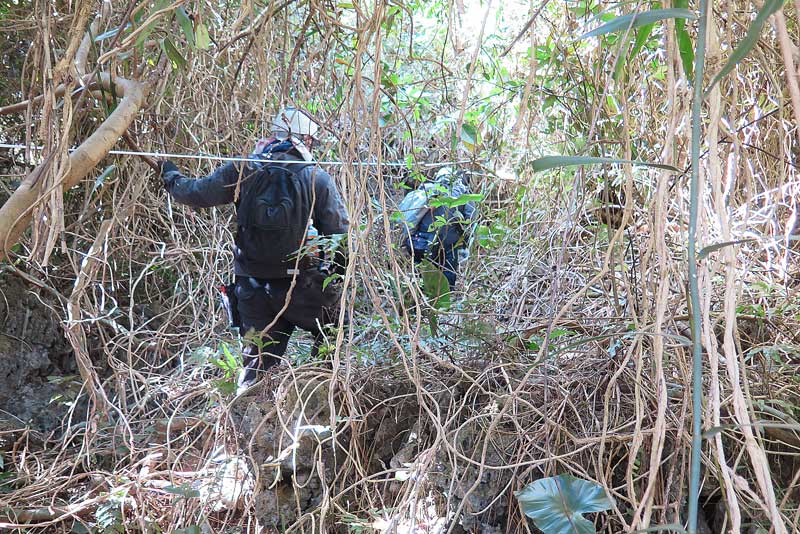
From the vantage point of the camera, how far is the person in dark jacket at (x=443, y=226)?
2742mm

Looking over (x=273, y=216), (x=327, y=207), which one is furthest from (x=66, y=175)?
(x=327, y=207)

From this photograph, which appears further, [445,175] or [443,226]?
[443,226]

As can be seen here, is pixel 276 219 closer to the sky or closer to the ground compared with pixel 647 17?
closer to the ground

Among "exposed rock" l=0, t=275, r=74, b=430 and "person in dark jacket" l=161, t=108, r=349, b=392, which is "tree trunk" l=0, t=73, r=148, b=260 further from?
"exposed rock" l=0, t=275, r=74, b=430

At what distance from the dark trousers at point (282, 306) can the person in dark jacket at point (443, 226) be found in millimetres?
456

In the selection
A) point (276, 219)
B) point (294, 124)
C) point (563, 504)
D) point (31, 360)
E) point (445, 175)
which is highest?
point (294, 124)

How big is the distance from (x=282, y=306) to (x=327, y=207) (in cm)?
52

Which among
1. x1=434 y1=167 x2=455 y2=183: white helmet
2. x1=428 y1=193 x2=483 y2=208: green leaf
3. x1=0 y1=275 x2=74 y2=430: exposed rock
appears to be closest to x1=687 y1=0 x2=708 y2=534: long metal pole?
x1=428 y1=193 x2=483 y2=208: green leaf

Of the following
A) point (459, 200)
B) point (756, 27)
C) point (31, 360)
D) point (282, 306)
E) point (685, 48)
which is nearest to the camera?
point (756, 27)

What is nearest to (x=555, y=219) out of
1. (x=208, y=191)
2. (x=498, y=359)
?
Result: (x=498, y=359)

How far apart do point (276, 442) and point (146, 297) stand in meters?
1.93

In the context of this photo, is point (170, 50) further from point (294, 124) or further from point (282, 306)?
point (282, 306)

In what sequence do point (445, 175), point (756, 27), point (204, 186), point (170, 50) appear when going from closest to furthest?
point (756, 27) → point (170, 50) → point (204, 186) → point (445, 175)

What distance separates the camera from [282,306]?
3.15 metres
